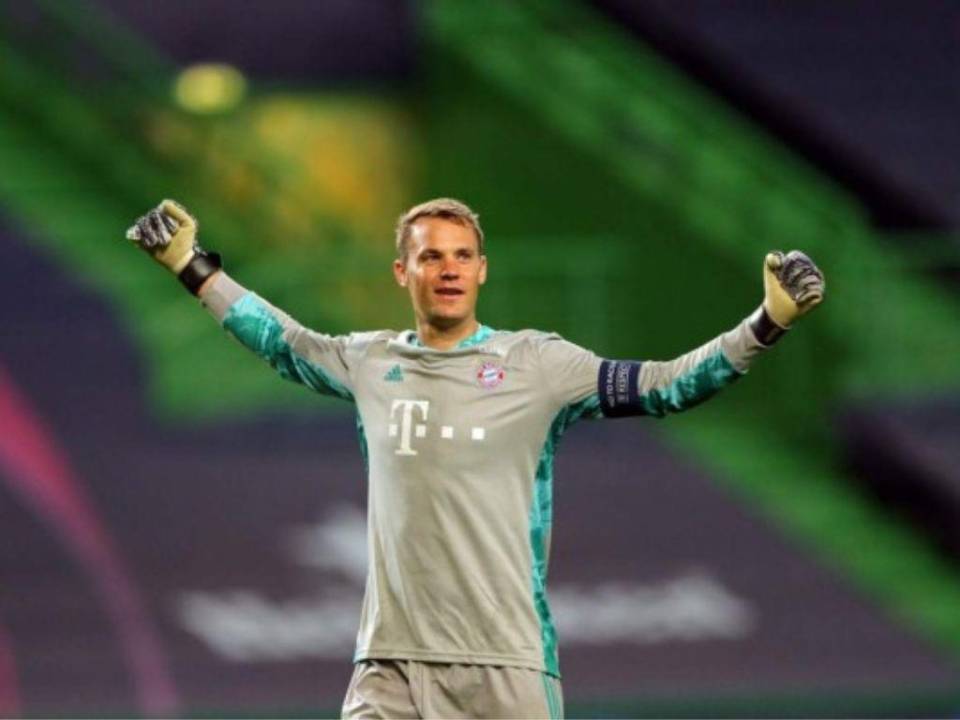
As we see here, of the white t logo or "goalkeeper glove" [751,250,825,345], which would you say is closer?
"goalkeeper glove" [751,250,825,345]

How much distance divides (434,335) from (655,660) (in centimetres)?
607

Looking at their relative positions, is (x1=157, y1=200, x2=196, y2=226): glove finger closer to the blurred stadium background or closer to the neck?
the neck

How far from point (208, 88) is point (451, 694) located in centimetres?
816

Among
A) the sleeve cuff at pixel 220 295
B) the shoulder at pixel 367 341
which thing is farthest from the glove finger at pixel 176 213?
the shoulder at pixel 367 341

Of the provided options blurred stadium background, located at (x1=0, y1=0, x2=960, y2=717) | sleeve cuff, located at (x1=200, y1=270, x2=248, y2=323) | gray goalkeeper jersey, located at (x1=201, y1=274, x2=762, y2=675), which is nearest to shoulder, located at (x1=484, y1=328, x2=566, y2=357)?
gray goalkeeper jersey, located at (x1=201, y1=274, x2=762, y2=675)

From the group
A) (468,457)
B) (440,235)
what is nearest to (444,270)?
(440,235)

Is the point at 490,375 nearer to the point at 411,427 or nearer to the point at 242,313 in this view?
the point at 411,427

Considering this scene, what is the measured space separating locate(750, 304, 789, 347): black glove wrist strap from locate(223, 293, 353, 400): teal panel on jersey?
3.22ft

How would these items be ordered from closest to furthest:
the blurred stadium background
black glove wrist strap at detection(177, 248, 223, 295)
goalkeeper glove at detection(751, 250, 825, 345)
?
goalkeeper glove at detection(751, 250, 825, 345), black glove wrist strap at detection(177, 248, 223, 295), the blurred stadium background

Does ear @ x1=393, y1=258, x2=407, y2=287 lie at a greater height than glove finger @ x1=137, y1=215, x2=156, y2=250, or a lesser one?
lesser

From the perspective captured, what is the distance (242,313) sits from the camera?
586cm

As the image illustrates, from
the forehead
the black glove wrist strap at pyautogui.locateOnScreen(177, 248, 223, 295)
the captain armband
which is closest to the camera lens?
the captain armband

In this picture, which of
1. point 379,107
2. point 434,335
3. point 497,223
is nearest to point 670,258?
point 497,223

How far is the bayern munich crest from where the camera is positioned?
5.55 m
